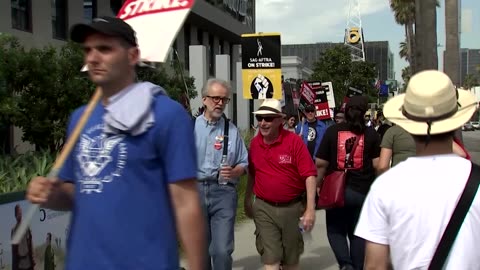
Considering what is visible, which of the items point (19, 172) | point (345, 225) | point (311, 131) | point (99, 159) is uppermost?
point (99, 159)

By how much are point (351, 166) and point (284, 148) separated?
2.82 feet

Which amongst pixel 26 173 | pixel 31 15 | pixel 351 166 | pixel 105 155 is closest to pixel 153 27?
pixel 105 155

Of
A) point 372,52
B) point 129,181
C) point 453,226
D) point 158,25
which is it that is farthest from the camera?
point 372,52

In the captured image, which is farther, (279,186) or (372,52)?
(372,52)

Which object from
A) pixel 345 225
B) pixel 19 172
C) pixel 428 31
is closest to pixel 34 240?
pixel 19 172

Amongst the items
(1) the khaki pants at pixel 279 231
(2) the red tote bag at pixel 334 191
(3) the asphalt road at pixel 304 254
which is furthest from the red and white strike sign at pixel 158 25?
(3) the asphalt road at pixel 304 254

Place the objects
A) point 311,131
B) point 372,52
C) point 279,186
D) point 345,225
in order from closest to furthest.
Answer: point 279,186
point 345,225
point 311,131
point 372,52

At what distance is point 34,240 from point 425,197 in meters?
3.89

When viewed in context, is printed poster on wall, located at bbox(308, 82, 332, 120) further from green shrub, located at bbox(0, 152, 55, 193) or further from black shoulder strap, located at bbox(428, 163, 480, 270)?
black shoulder strap, located at bbox(428, 163, 480, 270)

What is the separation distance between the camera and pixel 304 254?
852 centimetres

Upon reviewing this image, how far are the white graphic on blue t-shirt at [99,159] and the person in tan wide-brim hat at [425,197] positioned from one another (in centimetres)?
105

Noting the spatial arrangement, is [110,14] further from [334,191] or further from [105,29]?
[105,29]

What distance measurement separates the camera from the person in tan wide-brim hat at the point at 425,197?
2.53 meters

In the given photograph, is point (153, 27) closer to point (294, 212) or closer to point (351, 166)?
point (294, 212)
